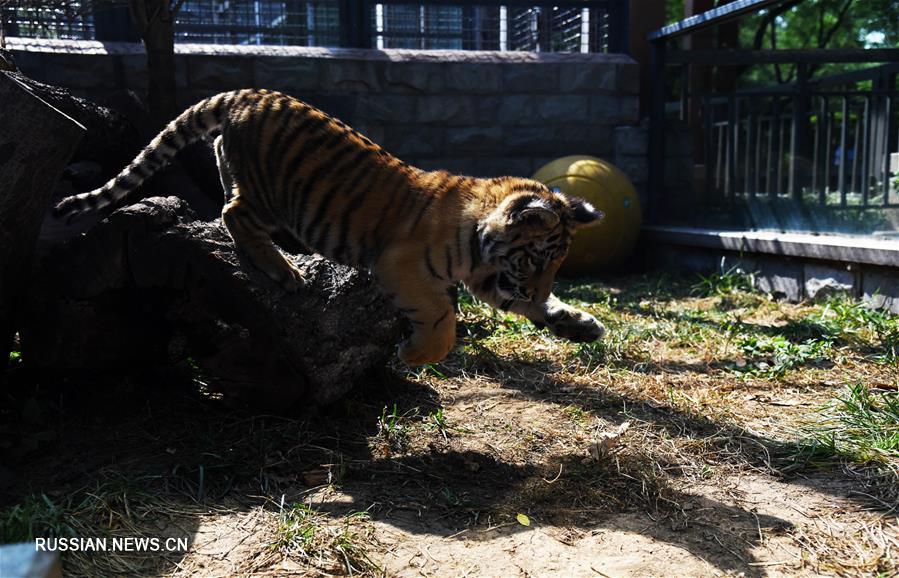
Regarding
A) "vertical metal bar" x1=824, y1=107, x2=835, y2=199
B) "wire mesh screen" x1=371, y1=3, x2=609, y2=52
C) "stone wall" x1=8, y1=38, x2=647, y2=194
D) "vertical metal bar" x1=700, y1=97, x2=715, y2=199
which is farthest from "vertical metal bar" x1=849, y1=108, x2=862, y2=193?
"wire mesh screen" x1=371, y1=3, x2=609, y2=52

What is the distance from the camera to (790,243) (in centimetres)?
792

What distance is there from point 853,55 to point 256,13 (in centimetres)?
631

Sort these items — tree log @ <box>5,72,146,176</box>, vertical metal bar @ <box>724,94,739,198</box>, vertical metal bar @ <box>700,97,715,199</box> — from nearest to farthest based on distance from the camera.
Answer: tree log @ <box>5,72,146,176</box>, vertical metal bar @ <box>724,94,739,198</box>, vertical metal bar @ <box>700,97,715,199</box>

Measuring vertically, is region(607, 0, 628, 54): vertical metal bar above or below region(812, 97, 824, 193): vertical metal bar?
above

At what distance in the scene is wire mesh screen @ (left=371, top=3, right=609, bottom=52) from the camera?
995 cm

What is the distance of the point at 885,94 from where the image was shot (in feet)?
23.9

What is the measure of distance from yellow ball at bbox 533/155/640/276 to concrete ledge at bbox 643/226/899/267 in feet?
1.78

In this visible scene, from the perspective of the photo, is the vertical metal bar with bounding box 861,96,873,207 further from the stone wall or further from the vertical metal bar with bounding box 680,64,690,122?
the stone wall

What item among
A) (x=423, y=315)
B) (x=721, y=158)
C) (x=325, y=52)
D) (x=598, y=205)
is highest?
(x=325, y=52)

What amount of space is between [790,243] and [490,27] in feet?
14.8

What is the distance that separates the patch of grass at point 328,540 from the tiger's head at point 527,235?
1607 mm

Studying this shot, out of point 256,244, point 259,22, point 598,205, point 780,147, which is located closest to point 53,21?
point 259,22

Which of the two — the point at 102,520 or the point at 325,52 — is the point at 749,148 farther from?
the point at 102,520

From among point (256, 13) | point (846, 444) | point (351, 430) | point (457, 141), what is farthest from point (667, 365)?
point (256, 13)
